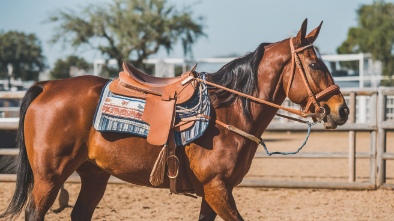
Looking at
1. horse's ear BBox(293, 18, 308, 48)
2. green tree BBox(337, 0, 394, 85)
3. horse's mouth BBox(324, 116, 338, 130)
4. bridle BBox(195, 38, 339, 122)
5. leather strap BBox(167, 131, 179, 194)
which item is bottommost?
green tree BBox(337, 0, 394, 85)

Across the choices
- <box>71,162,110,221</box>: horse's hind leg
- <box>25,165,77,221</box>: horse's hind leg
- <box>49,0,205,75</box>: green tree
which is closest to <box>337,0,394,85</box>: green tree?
<box>49,0,205,75</box>: green tree

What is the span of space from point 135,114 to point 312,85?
4.40ft

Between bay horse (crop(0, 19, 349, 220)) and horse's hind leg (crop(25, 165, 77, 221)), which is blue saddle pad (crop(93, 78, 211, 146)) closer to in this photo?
bay horse (crop(0, 19, 349, 220))

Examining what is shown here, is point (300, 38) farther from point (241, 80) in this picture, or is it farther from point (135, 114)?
point (135, 114)

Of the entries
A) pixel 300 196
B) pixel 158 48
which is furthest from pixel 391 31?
pixel 300 196

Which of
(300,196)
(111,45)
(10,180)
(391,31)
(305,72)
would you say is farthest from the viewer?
(391,31)

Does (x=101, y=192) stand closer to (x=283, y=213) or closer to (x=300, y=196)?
(x=283, y=213)

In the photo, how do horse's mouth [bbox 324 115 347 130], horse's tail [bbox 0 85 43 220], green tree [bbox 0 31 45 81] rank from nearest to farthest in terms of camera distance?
horse's mouth [bbox 324 115 347 130] → horse's tail [bbox 0 85 43 220] → green tree [bbox 0 31 45 81]

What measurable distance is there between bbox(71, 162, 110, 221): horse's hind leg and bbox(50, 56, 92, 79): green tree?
42224 millimetres

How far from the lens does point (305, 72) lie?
452 centimetres

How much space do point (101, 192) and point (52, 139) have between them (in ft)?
2.55

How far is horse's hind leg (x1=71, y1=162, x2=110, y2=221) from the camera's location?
5168mm

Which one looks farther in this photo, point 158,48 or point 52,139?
point 158,48

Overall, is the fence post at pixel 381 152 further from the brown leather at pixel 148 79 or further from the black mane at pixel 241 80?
the brown leather at pixel 148 79
